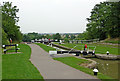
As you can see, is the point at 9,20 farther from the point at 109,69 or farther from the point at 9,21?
the point at 109,69

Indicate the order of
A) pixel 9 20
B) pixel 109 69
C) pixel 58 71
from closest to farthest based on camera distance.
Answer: pixel 58 71 → pixel 109 69 → pixel 9 20

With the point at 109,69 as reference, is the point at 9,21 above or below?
above

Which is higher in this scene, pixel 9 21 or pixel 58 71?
pixel 9 21

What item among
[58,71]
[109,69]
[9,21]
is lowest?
[109,69]

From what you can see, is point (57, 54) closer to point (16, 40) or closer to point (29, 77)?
point (29, 77)

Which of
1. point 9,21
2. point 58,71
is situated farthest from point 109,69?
point 9,21

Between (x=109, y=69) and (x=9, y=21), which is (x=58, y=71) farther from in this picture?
(x=9, y=21)

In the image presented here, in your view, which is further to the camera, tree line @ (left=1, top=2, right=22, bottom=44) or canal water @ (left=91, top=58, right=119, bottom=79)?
tree line @ (left=1, top=2, right=22, bottom=44)

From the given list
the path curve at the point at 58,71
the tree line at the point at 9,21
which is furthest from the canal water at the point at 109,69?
the tree line at the point at 9,21

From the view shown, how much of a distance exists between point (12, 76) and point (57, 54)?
9.65 meters

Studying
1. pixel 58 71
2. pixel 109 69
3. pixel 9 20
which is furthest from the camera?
pixel 9 20

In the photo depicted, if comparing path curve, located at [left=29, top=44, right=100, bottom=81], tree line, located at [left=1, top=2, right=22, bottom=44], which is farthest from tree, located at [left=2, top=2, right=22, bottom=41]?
path curve, located at [left=29, top=44, right=100, bottom=81]

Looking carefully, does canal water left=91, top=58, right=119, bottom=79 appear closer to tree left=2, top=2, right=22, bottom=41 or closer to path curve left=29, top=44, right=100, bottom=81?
path curve left=29, top=44, right=100, bottom=81

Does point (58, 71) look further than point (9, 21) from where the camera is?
No
